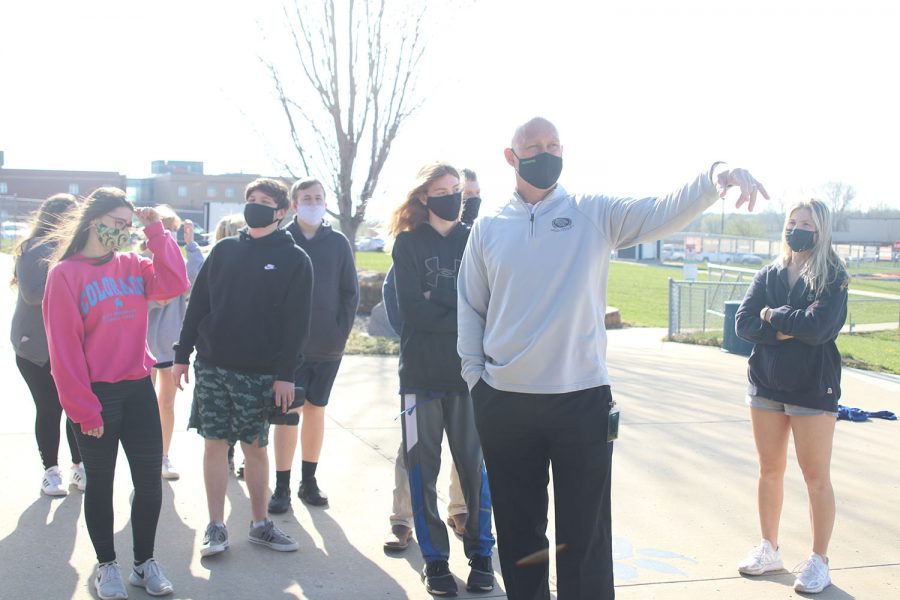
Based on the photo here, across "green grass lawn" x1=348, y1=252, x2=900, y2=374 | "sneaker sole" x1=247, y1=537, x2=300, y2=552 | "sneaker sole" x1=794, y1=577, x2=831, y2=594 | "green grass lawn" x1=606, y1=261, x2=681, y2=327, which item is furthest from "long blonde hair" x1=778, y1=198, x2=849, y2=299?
"green grass lawn" x1=606, y1=261, x2=681, y2=327

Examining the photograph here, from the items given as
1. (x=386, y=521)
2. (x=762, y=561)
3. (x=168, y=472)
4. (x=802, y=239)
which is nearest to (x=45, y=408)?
(x=168, y=472)

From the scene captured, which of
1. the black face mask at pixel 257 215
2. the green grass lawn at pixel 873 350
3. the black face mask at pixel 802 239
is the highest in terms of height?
the black face mask at pixel 257 215

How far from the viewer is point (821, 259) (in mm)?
4488

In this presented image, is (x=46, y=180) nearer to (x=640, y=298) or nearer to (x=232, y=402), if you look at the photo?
(x=640, y=298)

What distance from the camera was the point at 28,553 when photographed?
4.47 metres

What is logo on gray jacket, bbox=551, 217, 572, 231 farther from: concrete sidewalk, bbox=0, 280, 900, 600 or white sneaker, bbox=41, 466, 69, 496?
white sneaker, bbox=41, 466, 69, 496

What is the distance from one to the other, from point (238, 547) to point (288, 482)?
0.73m

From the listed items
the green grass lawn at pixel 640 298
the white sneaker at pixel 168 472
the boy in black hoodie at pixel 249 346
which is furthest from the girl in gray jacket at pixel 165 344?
the green grass lawn at pixel 640 298

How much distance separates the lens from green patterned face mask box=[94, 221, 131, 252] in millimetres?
4176

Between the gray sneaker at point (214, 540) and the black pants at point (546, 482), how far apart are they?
170 cm

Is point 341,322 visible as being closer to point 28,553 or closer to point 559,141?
point 28,553

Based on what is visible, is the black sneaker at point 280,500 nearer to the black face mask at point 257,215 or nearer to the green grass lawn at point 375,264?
the black face mask at point 257,215

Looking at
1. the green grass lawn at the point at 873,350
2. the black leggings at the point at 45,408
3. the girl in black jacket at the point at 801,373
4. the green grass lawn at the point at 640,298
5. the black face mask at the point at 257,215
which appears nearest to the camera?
the girl in black jacket at the point at 801,373

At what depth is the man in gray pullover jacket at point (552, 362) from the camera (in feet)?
10.8
